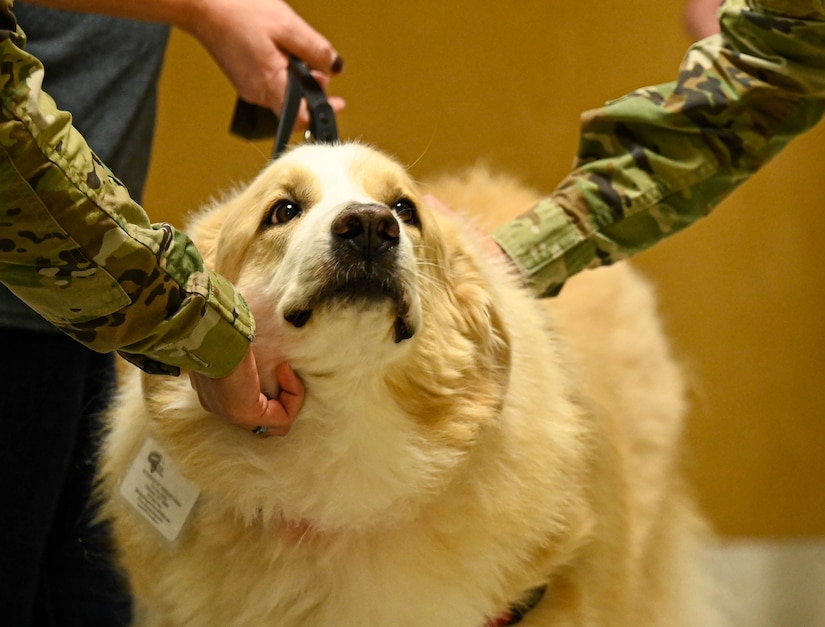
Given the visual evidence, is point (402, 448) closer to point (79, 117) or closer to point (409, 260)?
point (409, 260)

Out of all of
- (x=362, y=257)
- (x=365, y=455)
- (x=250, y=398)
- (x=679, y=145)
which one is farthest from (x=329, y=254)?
(x=679, y=145)

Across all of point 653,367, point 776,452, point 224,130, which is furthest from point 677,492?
point 224,130

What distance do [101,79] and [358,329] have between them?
70cm

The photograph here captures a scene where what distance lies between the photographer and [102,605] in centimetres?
167

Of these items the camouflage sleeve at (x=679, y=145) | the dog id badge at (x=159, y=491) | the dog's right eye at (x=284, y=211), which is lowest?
the dog id badge at (x=159, y=491)

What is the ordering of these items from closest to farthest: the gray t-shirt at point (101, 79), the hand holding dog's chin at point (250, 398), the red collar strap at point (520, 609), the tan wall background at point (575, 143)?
the hand holding dog's chin at point (250, 398)
the red collar strap at point (520, 609)
the gray t-shirt at point (101, 79)
the tan wall background at point (575, 143)

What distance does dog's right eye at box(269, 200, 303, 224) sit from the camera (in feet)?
4.08

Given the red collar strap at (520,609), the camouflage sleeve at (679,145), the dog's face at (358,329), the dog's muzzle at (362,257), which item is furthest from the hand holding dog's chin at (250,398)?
the camouflage sleeve at (679,145)

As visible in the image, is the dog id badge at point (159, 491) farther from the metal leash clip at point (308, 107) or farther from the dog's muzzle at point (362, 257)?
the metal leash clip at point (308, 107)

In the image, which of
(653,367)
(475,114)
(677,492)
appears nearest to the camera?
(653,367)

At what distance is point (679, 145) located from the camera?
1.44 m

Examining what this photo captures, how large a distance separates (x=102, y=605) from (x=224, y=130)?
1.19m

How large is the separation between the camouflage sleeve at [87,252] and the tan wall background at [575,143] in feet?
4.34

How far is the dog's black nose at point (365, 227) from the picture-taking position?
1073 millimetres
